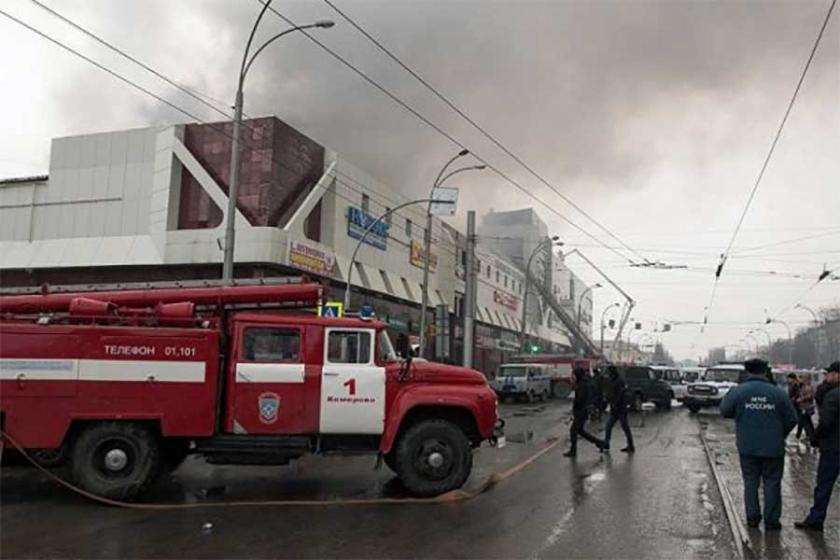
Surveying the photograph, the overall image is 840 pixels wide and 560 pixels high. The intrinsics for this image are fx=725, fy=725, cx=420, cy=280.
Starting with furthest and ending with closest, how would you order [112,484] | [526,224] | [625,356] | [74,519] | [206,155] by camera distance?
[625,356], [526,224], [206,155], [112,484], [74,519]

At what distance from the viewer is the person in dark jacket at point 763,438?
7.82 meters

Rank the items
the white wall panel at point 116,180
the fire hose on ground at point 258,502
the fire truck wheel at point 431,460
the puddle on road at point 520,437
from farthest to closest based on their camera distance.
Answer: the white wall panel at point 116,180
the puddle on road at point 520,437
the fire truck wheel at point 431,460
the fire hose on ground at point 258,502

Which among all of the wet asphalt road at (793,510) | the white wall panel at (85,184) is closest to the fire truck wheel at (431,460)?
the wet asphalt road at (793,510)

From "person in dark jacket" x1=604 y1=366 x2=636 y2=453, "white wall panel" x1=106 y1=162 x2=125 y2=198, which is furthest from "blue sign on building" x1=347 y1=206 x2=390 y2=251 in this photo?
"person in dark jacket" x1=604 y1=366 x2=636 y2=453

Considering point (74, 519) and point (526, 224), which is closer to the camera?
point (74, 519)

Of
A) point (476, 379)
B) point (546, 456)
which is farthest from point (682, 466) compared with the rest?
point (476, 379)

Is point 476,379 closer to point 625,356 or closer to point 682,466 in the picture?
point 682,466

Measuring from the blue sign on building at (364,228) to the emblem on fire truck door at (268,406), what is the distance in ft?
89.3

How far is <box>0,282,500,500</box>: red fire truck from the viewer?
9273 millimetres

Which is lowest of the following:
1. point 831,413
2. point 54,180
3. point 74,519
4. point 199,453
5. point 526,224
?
point 74,519

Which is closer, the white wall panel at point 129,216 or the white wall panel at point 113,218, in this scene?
the white wall panel at point 129,216

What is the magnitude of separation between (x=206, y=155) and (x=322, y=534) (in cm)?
2760

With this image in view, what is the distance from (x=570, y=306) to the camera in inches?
3794

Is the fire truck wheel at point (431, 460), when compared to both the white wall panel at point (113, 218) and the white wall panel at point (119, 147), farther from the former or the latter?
the white wall panel at point (119, 147)
